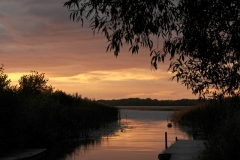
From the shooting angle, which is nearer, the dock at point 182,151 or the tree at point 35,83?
the dock at point 182,151

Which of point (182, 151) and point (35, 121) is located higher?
point (35, 121)

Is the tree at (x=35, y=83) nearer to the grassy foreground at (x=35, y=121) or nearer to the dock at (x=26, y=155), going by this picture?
the grassy foreground at (x=35, y=121)

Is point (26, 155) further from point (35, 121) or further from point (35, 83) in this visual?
point (35, 83)

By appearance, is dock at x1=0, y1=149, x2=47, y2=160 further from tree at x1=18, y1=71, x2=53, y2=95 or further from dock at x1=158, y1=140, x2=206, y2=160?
tree at x1=18, y1=71, x2=53, y2=95

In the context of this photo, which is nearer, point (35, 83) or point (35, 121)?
point (35, 121)

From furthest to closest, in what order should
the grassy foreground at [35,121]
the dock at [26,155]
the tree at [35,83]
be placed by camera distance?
1. the tree at [35,83]
2. the grassy foreground at [35,121]
3. the dock at [26,155]

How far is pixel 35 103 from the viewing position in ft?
122

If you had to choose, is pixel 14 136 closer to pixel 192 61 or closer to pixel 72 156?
pixel 72 156

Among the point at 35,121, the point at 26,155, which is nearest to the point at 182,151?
the point at 26,155

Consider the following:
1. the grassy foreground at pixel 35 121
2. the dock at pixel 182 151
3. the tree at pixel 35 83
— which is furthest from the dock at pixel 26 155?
the tree at pixel 35 83

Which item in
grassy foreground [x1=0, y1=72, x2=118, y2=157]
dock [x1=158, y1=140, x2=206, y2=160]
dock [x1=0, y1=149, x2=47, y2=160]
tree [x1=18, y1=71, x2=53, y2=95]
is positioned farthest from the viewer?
tree [x1=18, y1=71, x2=53, y2=95]

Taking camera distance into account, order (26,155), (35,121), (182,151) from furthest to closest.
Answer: (35,121) < (26,155) < (182,151)

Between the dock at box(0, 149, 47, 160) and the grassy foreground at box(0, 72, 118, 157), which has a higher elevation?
the grassy foreground at box(0, 72, 118, 157)

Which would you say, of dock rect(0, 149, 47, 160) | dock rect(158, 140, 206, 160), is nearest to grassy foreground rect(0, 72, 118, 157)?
dock rect(0, 149, 47, 160)
